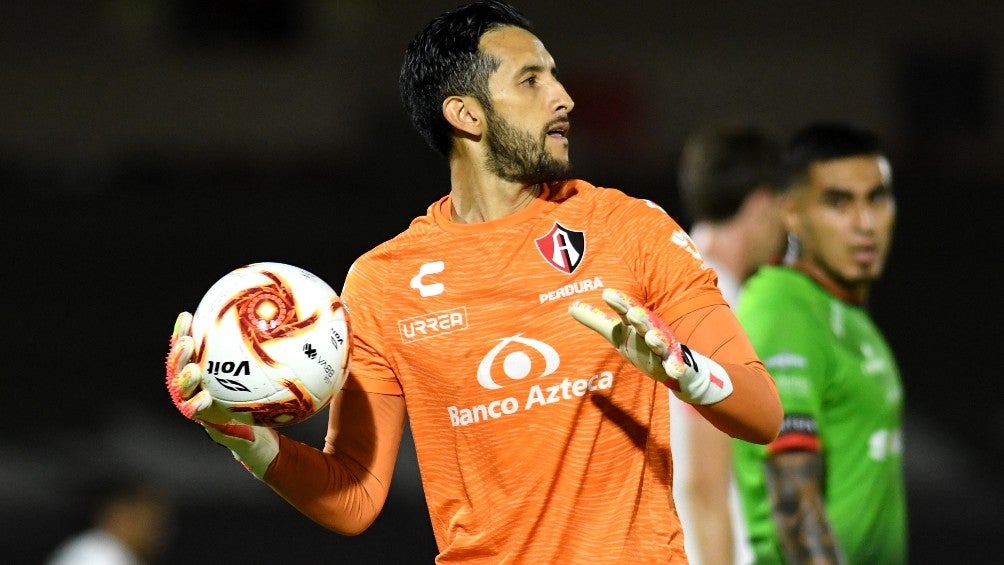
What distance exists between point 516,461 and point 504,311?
11.2 inches

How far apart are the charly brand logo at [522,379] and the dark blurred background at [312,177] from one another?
560 cm

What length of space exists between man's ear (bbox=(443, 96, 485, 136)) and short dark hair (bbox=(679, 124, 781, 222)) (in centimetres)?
237

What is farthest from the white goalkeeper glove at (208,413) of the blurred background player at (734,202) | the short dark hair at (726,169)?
the short dark hair at (726,169)

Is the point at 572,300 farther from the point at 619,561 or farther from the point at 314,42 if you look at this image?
the point at 314,42

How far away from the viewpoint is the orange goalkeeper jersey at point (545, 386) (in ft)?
8.60

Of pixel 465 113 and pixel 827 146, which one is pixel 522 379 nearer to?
pixel 465 113

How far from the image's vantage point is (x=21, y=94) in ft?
41.9

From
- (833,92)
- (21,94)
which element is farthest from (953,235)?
(21,94)

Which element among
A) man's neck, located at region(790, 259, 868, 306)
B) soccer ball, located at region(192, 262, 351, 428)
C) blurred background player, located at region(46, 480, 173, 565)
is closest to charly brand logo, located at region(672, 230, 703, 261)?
soccer ball, located at region(192, 262, 351, 428)

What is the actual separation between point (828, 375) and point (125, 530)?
5.08 metres

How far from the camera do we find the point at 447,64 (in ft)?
9.34

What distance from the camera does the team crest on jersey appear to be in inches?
105

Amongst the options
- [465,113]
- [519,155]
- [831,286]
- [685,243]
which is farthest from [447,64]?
[831,286]

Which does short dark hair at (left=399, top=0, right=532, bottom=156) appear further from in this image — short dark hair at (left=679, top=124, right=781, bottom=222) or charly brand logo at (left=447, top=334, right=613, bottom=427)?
short dark hair at (left=679, top=124, right=781, bottom=222)
